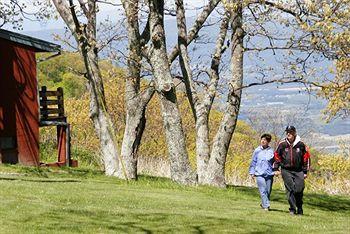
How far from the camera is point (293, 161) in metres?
16.3

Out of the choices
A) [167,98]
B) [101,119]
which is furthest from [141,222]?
[101,119]

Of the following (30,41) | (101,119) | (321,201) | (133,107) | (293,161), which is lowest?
(321,201)

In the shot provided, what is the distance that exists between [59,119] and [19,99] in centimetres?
343

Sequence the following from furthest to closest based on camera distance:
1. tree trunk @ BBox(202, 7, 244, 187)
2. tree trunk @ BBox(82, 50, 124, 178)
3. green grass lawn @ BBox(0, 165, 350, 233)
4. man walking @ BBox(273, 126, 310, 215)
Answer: tree trunk @ BBox(82, 50, 124, 178)
tree trunk @ BBox(202, 7, 244, 187)
man walking @ BBox(273, 126, 310, 215)
green grass lawn @ BBox(0, 165, 350, 233)

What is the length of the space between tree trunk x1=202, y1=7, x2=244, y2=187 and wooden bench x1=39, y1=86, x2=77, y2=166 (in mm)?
9922

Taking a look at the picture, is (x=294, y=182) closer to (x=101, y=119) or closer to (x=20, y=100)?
A: (x=101, y=119)

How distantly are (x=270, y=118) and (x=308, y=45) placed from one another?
1380 inches

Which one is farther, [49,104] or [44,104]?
[49,104]

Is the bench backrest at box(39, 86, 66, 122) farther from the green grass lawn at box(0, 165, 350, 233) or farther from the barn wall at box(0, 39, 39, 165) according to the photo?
the green grass lawn at box(0, 165, 350, 233)

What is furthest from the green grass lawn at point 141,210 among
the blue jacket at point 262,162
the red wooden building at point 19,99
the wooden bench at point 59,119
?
the wooden bench at point 59,119

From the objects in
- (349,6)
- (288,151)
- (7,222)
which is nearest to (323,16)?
(349,6)

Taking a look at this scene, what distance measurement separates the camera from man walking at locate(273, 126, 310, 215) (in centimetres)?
1620

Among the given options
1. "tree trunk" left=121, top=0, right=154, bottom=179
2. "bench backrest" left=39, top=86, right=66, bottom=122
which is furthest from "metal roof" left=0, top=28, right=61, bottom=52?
"tree trunk" left=121, top=0, right=154, bottom=179

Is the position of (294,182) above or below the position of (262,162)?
below
